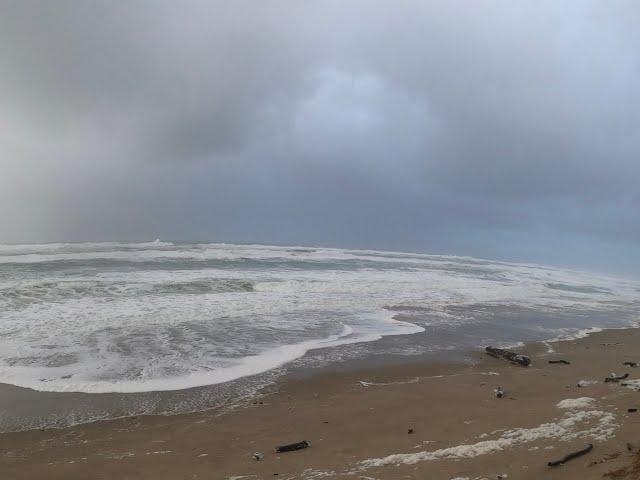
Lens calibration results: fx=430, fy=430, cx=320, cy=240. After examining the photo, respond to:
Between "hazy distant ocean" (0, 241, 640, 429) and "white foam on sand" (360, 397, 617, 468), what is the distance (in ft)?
12.8

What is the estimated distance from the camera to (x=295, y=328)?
44.1ft

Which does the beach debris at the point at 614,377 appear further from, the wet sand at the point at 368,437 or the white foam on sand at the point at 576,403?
the white foam on sand at the point at 576,403

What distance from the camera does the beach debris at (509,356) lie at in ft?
34.9

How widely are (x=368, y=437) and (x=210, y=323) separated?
28.3 ft

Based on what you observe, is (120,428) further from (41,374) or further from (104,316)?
(104,316)

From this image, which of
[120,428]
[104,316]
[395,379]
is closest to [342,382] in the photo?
[395,379]

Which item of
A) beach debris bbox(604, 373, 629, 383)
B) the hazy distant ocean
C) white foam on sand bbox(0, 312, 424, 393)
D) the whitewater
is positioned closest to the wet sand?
beach debris bbox(604, 373, 629, 383)

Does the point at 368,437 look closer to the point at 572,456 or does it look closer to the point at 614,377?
the point at 572,456

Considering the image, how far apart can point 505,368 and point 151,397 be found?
25.8 feet

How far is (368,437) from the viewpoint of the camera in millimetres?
5891

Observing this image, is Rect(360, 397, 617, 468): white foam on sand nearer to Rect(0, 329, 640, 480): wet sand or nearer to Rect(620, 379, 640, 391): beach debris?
Rect(0, 329, 640, 480): wet sand

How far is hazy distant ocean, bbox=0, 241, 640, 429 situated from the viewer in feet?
27.8

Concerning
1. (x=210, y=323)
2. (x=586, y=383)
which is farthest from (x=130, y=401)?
(x=586, y=383)

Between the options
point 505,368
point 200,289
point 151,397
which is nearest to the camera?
point 151,397
